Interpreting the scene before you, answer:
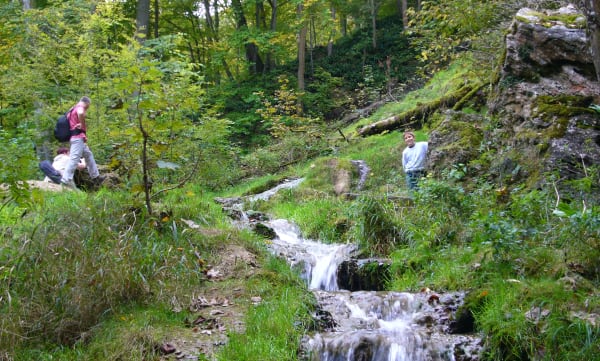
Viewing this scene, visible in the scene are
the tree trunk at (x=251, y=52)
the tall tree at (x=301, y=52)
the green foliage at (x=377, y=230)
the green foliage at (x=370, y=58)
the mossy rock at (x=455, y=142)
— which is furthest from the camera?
the tree trunk at (x=251, y=52)

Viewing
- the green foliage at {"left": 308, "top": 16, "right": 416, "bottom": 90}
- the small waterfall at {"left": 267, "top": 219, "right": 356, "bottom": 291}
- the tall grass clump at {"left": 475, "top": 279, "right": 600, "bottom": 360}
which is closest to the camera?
the tall grass clump at {"left": 475, "top": 279, "right": 600, "bottom": 360}

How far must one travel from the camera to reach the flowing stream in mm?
5047

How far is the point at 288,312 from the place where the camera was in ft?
18.3

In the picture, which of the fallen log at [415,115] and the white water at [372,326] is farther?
the fallen log at [415,115]

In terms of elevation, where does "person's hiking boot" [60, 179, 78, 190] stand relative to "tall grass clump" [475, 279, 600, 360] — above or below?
above

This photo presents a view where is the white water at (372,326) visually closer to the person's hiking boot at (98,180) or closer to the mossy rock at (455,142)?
the mossy rock at (455,142)

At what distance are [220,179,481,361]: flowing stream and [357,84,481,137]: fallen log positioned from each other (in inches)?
307

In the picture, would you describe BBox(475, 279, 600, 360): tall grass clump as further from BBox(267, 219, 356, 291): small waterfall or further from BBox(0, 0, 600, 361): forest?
BBox(267, 219, 356, 291): small waterfall

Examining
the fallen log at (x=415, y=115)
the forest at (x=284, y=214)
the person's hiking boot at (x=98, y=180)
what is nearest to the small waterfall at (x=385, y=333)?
the forest at (x=284, y=214)

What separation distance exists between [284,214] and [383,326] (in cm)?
501

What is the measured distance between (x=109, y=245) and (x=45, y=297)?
0.97 meters

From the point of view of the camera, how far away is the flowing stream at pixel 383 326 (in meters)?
5.05

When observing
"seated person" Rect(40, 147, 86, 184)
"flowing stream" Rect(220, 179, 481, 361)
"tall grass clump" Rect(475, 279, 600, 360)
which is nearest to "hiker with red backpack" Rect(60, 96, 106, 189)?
"seated person" Rect(40, 147, 86, 184)

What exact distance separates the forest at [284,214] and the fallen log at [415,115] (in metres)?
0.07
